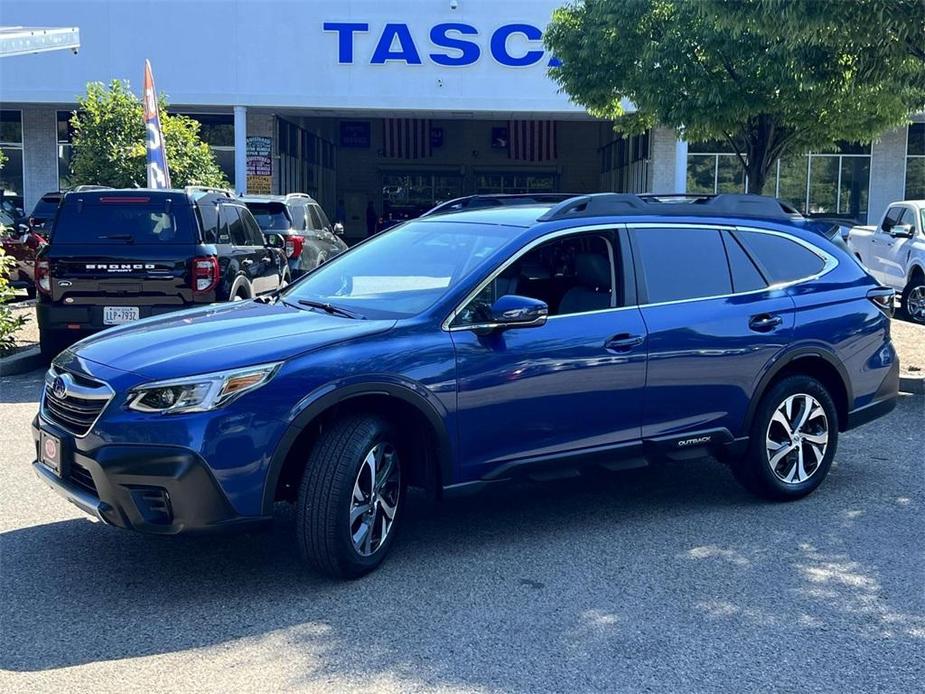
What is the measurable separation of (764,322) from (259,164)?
2540 cm

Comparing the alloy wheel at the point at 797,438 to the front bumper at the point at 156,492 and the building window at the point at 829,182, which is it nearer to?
the front bumper at the point at 156,492

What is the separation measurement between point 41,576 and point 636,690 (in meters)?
2.83

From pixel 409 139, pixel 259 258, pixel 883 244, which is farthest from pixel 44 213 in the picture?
pixel 409 139

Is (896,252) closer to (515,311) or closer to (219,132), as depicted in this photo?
(515,311)

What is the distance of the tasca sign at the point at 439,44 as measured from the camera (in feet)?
86.4

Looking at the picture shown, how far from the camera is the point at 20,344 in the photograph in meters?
11.4

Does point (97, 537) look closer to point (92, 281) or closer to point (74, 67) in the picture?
point (92, 281)

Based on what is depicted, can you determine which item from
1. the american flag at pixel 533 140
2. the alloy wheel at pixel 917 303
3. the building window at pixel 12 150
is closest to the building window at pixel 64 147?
the building window at pixel 12 150

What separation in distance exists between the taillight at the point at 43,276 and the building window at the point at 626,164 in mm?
20409

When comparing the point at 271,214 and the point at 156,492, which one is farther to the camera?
the point at 271,214

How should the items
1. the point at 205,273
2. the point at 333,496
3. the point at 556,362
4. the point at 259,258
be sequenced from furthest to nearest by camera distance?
the point at 259,258 → the point at 205,273 → the point at 556,362 → the point at 333,496

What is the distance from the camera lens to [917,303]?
48.0ft

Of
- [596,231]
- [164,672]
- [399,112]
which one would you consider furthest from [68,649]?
[399,112]

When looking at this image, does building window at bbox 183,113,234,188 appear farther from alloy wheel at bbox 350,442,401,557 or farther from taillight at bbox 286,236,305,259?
alloy wheel at bbox 350,442,401,557
